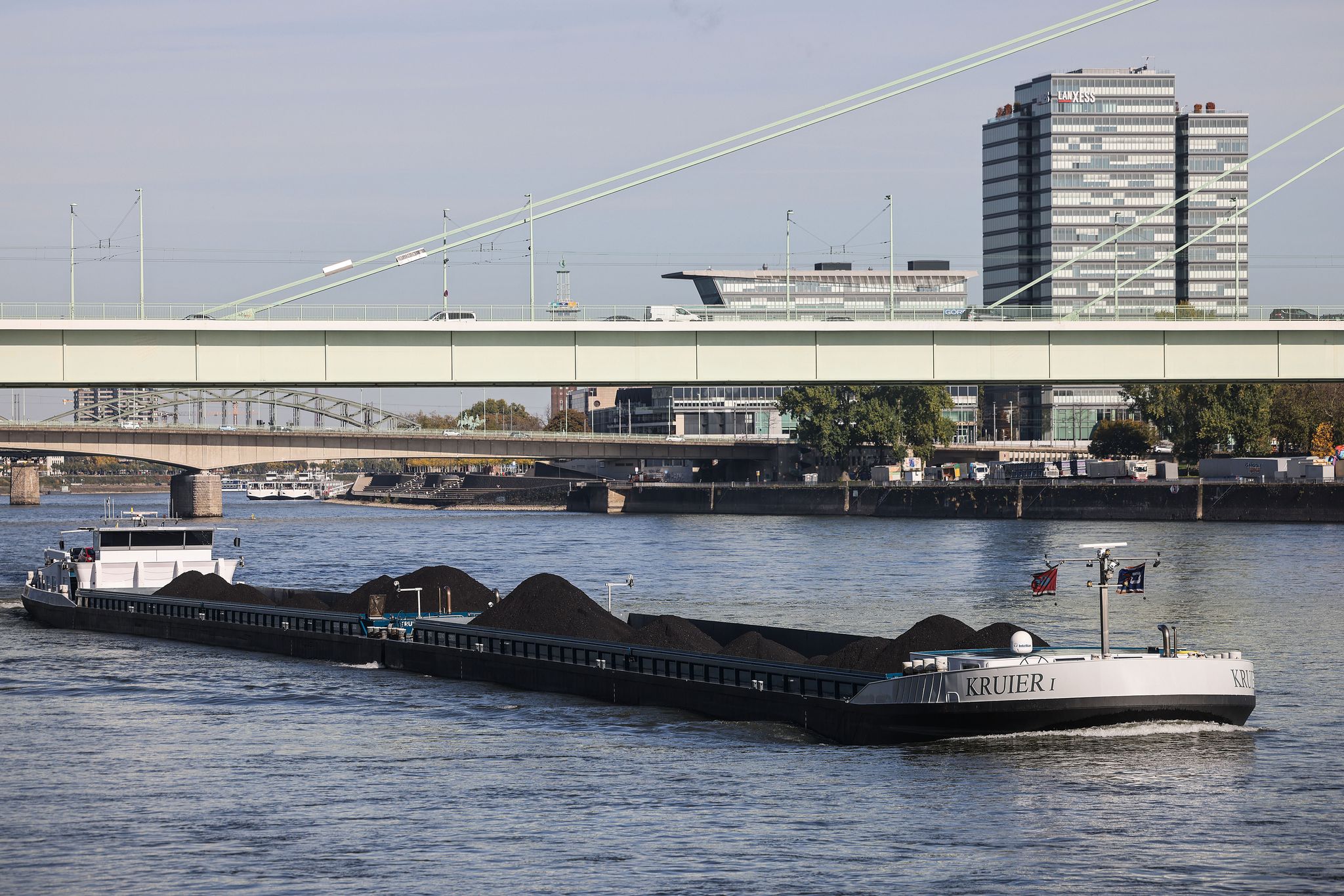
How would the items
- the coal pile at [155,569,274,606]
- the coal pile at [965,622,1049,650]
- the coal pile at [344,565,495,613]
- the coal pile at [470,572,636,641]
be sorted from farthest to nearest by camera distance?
the coal pile at [155,569,274,606] → the coal pile at [344,565,495,613] → the coal pile at [470,572,636,641] → the coal pile at [965,622,1049,650]

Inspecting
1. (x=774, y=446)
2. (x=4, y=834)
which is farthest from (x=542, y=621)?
(x=774, y=446)

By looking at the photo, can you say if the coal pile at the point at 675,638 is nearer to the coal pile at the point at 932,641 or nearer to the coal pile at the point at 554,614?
the coal pile at the point at 554,614

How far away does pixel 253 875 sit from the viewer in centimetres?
1756

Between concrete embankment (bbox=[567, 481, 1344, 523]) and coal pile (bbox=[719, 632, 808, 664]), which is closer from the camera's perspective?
coal pile (bbox=[719, 632, 808, 664])

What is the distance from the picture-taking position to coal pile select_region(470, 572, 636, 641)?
32281mm

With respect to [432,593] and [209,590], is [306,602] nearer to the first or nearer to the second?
[209,590]

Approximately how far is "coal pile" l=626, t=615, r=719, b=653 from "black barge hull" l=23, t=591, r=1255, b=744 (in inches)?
30.7

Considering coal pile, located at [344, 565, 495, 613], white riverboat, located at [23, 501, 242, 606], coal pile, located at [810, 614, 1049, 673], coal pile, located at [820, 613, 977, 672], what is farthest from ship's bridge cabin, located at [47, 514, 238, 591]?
coal pile, located at [810, 614, 1049, 673]

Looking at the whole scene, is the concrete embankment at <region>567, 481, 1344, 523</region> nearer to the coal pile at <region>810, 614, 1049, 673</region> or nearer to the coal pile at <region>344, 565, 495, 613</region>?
the coal pile at <region>344, 565, 495, 613</region>

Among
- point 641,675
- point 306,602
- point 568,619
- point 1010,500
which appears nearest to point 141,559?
point 306,602

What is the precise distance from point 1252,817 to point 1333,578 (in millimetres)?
36476

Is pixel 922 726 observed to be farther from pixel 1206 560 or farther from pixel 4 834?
pixel 1206 560

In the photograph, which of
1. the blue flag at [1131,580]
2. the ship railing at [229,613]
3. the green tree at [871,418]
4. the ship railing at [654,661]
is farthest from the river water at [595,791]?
the green tree at [871,418]

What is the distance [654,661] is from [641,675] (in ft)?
1.30
